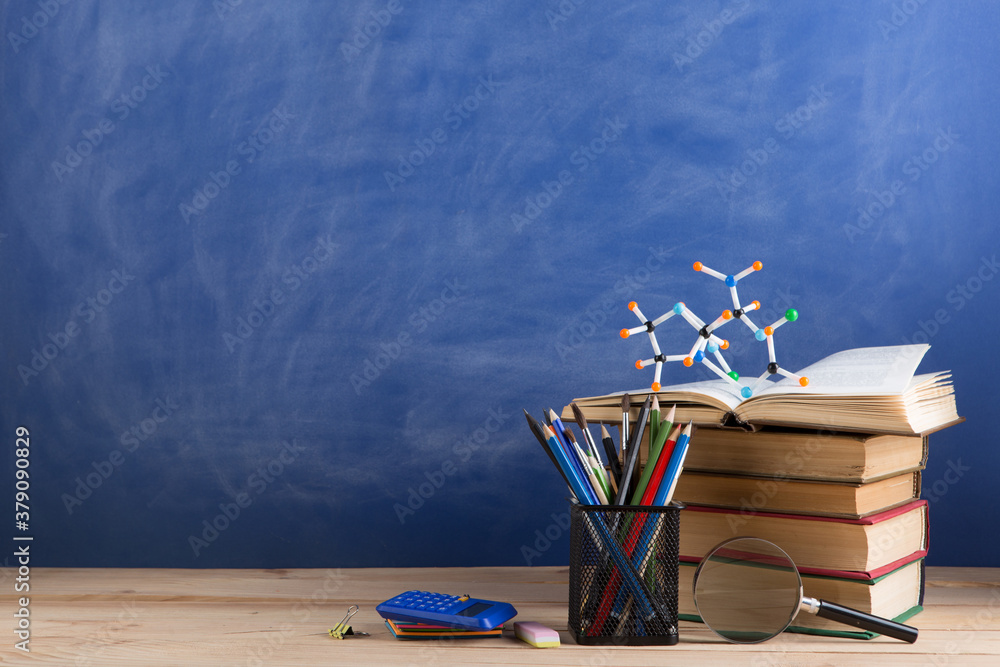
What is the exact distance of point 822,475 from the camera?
78 cm

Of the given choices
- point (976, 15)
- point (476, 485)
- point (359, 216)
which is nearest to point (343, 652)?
point (476, 485)

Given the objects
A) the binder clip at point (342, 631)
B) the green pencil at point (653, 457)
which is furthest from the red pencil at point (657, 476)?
the binder clip at point (342, 631)

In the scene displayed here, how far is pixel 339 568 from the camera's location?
117cm

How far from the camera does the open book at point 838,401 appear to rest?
73 centimetres

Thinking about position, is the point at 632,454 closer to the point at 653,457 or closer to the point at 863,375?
the point at 653,457

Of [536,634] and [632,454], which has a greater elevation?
[632,454]

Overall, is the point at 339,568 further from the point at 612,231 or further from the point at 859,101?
the point at 859,101

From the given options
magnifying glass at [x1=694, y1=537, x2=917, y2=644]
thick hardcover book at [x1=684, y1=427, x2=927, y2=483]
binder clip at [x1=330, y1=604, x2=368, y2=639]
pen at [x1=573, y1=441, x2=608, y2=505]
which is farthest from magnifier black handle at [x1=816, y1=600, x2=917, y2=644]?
binder clip at [x1=330, y1=604, x2=368, y2=639]

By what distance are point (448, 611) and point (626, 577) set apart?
0.59ft

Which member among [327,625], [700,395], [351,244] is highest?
[351,244]

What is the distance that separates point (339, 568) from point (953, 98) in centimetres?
116

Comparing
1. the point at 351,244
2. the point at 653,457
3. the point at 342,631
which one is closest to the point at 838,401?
the point at 653,457

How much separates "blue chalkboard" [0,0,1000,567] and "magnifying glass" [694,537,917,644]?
1.56 feet

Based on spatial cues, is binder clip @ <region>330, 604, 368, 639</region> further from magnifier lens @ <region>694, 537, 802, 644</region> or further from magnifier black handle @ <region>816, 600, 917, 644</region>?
magnifier black handle @ <region>816, 600, 917, 644</region>
